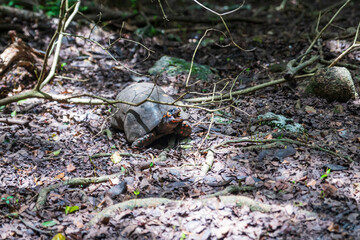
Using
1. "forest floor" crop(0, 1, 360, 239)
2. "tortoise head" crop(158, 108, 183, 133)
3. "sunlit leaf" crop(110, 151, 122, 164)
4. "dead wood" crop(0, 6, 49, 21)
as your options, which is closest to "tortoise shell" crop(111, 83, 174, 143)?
"tortoise head" crop(158, 108, 183, 133)

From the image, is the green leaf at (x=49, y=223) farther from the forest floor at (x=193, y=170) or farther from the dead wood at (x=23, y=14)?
the dead wood at (x=23, y=14)

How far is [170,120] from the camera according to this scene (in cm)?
467

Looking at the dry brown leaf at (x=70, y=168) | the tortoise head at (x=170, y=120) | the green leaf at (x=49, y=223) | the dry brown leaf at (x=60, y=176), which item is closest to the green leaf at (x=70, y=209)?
the green leaf at (x=49, y=223)

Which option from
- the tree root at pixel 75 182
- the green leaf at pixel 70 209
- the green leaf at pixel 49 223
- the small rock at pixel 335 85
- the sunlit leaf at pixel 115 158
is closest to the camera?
the green leaf at pixel 49 223

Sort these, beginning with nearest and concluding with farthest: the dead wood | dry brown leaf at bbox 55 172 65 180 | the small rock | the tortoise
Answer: dry brown leaf at bbox 55 172 65 180, the tortoise, the small rock, the dead wood

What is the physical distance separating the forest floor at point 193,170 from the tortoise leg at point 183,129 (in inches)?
5.3

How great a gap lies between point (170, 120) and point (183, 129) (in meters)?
0.36

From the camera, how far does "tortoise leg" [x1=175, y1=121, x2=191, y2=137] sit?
4836 mm

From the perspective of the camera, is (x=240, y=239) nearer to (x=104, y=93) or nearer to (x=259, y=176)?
(x=259, y=176)

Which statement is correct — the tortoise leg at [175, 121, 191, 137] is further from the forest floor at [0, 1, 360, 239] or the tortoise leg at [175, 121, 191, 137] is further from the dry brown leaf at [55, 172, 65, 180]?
the dry brown leaf at [55, 172, 65, 180]

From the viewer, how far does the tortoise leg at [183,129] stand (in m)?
4.84

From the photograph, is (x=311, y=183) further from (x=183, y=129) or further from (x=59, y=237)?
(x=59, y=237)

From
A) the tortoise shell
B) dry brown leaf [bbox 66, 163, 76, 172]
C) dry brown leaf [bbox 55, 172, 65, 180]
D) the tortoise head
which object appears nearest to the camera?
dry brown leaf [bbox 55, 172, 65, 180]

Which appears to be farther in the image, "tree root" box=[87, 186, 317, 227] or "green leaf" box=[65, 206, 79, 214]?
"green leaf" box=[65, 206, 79, 214]
